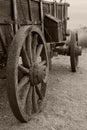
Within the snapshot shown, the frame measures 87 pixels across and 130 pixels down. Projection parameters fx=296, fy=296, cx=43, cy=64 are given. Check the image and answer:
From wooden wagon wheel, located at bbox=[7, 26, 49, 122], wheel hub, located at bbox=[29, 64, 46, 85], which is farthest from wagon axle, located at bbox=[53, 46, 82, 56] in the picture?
wheel hub, located at bbox=[29, 64, 46, 85]

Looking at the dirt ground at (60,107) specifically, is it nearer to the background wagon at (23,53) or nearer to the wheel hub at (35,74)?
the background wagon at (23,53)

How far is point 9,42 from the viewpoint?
388cm

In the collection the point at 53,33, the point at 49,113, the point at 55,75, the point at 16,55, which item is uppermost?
the point at 16,55

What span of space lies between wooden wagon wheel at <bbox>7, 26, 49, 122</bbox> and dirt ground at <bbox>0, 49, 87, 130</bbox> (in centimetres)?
18

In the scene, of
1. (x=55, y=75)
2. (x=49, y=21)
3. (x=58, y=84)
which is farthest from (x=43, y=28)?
(x=55, y=75)

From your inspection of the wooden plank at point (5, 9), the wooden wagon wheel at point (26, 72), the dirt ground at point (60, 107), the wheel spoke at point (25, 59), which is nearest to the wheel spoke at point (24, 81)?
the wooden wagon wheel at point (26, 72)

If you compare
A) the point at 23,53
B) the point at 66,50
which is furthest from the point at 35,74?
the point at 66,50

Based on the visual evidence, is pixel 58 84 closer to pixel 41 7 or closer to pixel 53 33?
pixel 53 33

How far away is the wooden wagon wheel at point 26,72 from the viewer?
348 cm

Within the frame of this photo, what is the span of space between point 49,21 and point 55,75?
1.76 meters

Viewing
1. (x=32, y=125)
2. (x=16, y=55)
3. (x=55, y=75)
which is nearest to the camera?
(x=16, y=55)

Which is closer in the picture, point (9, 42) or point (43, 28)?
point (9, 42)

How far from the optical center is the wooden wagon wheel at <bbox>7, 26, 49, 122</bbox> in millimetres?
3484

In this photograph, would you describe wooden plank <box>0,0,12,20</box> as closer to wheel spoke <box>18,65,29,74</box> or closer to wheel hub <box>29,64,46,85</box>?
wheel spoke <box>18,65,29,74</box>
